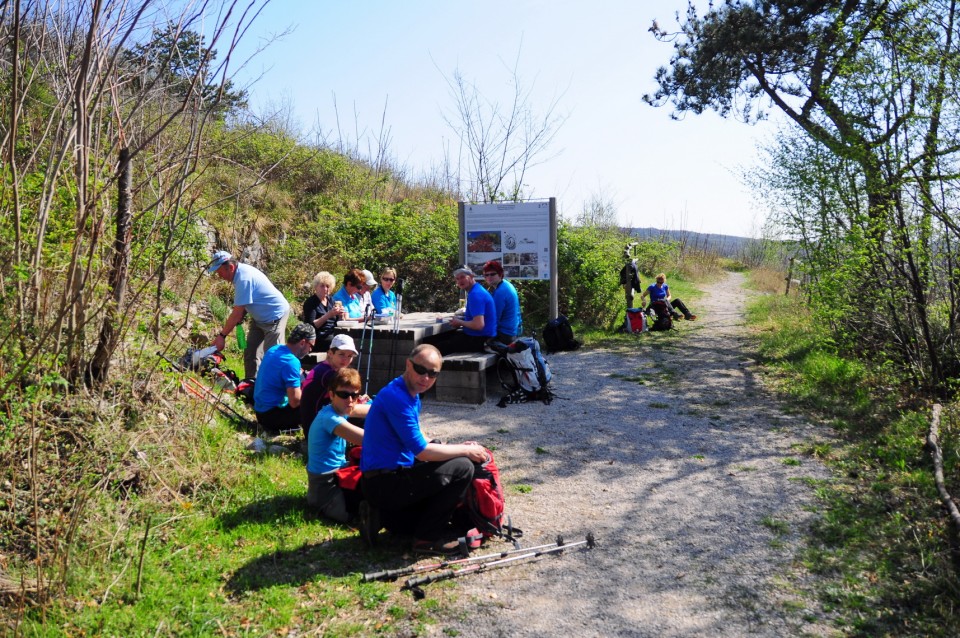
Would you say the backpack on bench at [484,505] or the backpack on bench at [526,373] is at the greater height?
the backpack on bench at [526,373]

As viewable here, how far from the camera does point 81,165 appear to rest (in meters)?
3.65

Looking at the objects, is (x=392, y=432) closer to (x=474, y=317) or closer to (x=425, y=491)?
(x=425, y=491)

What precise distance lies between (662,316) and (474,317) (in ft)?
22.6

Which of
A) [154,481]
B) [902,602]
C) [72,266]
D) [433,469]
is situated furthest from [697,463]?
[72,266]

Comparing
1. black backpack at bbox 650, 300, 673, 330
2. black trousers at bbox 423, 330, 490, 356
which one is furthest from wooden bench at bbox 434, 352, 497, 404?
black backpack at bbox 650, 300, 673, 330

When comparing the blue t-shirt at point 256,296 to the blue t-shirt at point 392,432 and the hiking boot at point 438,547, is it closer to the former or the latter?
the blue t-shirt at point 392,432

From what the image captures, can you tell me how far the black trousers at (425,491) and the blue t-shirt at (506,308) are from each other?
14.6 feet

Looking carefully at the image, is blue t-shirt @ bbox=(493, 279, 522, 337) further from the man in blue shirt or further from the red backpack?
the red backpack

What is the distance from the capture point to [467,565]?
395 cm

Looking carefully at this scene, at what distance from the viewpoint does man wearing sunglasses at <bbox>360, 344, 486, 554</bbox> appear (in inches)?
159

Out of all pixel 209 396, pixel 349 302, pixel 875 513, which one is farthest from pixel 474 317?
pixel 875 513

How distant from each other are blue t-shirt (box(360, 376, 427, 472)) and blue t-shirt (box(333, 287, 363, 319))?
4.82 metres

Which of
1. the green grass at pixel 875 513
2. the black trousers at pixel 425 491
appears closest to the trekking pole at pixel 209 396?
the black trousers at pixel 425 491

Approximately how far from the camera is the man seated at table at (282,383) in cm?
583
